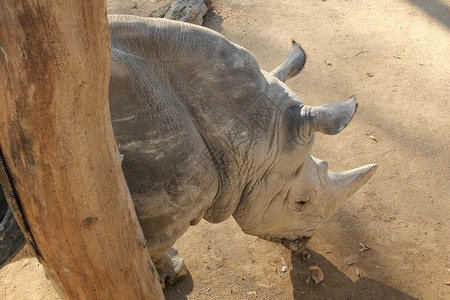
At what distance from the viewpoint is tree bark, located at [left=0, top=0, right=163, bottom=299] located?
159 centimetres

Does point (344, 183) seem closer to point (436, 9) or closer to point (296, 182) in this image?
point (296, 182)

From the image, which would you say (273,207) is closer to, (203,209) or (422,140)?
(203,209)

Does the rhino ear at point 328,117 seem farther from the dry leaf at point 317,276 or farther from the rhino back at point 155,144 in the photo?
the dry leaf at point 317,276

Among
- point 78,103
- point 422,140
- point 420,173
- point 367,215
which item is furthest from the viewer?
point 422,140

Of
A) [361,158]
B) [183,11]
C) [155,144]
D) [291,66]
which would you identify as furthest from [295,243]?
[183,11]

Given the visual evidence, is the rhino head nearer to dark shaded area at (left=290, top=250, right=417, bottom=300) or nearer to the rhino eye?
the rhino eye

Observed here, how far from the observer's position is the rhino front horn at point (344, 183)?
3.73m

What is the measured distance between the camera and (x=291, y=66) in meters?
3.44

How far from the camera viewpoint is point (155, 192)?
2.65m

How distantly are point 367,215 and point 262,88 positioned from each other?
2463 millimetres

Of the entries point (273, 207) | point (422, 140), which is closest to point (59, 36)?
point (273, 207)

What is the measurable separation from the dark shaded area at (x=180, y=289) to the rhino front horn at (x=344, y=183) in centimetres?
133

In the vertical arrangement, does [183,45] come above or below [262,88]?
above

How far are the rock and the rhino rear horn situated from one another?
11.2ft
